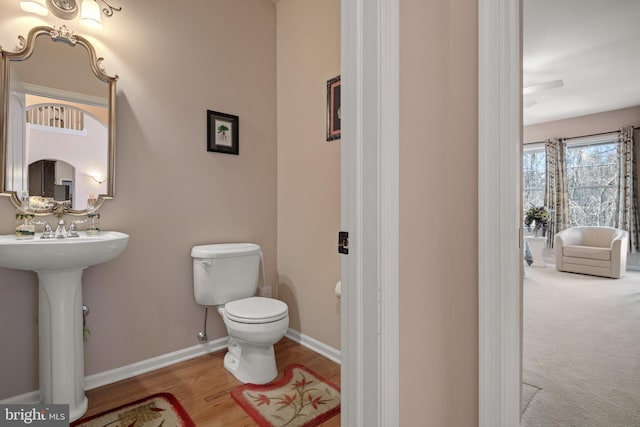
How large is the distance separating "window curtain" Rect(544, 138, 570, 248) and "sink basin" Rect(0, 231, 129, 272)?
6877 mm

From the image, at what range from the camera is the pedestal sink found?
1491mm

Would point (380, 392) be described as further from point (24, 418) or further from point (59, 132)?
point (59, 132)

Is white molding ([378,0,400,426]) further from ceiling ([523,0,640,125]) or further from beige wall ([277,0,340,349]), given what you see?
ceiling ([523,0,640,125])

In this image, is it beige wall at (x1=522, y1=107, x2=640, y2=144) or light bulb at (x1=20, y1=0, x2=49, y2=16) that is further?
beige wall at (x1=522, y1=107, x2=640, y2=144)

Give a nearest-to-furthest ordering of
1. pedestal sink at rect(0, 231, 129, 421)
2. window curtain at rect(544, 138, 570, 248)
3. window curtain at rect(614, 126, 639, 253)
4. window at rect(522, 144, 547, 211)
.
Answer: pedestal sink at rect(0, 231, 129, 421) → window curtain at rect(614, 126, 639, 253) → window curtain at rect(544, 138, 570, 248) → window at rect(522, 144, 547, 211)

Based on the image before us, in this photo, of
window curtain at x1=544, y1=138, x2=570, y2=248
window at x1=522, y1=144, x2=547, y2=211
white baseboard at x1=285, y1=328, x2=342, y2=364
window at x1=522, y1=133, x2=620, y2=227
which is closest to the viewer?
white baseboard at x1=285, y1=328, x2=342, y2=364

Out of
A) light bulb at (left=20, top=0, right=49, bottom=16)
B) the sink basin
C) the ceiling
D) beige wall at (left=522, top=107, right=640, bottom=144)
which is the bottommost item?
the sink basin

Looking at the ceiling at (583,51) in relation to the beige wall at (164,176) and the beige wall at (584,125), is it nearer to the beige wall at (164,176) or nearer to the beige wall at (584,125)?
the beige wall at (584,125)

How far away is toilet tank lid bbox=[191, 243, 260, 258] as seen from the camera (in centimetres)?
209

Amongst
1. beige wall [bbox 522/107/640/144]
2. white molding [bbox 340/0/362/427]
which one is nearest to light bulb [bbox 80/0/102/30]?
white molding [bbox 340/0/362/427]

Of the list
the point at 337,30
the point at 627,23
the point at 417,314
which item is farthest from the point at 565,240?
the point at 417,314

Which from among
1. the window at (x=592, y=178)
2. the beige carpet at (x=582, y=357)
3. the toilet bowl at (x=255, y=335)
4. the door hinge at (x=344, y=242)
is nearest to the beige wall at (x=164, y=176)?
the toilet bowl at (x=255, y=335)

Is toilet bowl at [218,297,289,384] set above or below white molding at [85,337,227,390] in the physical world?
above

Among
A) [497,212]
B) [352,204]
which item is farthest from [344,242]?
[497,212]
